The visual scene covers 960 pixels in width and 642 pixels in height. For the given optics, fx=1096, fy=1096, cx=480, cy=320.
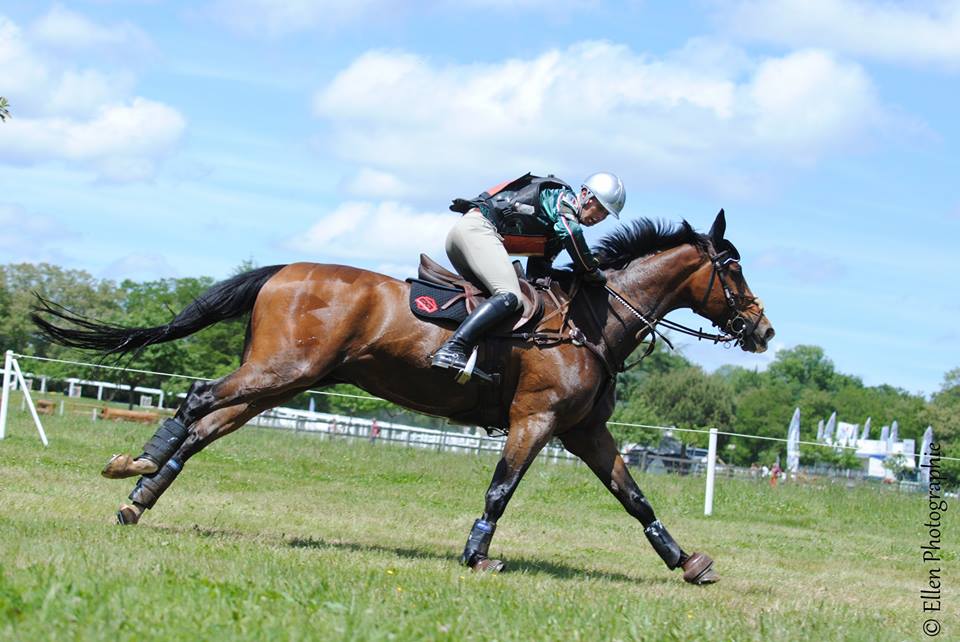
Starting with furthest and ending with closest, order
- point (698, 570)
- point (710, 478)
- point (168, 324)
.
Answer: point (710, 478), point (168, 324), point (698, 570)

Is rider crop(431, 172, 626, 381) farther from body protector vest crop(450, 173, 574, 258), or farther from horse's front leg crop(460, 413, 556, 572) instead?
horse's front leg crop(460, 413, 556, 572)

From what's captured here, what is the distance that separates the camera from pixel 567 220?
322 inches

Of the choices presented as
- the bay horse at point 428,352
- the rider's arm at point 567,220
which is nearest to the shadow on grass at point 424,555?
the bay horse at point 428,352

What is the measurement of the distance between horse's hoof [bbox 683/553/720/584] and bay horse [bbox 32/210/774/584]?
0.01 metres

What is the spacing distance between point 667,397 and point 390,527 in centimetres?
7473

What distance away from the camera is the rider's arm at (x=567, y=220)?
816 centimetres

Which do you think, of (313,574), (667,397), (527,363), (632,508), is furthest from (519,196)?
(667,397)

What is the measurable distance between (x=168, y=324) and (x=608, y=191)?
3591 mm

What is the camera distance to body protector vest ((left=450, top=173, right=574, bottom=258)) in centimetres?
828

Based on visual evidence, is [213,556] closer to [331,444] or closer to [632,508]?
[632,508]

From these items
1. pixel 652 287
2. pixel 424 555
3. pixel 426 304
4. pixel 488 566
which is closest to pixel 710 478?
pixel 652 287

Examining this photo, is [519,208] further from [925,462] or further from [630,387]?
[630,387]

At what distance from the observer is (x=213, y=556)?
6781 millimetres

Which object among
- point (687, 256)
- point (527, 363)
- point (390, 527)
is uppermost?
point (687, 256)
